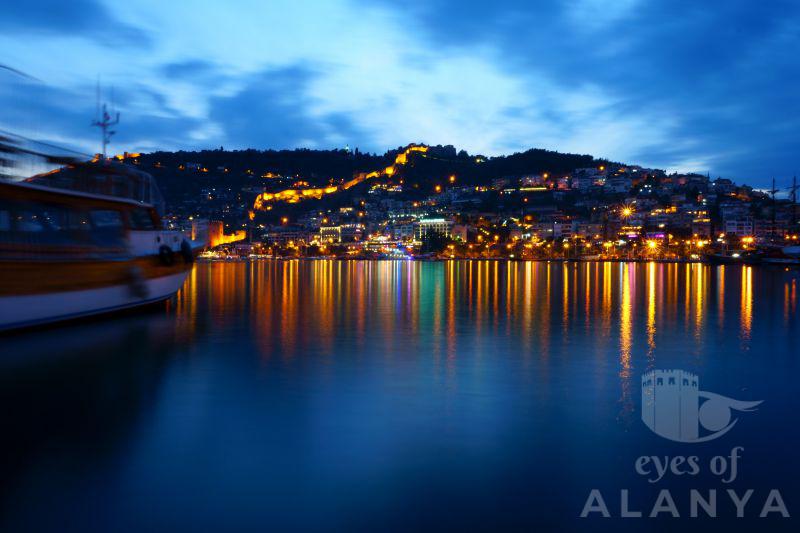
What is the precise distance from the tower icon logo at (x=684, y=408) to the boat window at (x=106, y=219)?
49.8 feet

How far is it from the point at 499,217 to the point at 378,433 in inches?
6125

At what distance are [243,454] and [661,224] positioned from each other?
15041 centimetres

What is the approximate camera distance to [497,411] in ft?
24.9

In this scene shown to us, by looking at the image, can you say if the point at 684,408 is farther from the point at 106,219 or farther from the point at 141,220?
the point at 141,220

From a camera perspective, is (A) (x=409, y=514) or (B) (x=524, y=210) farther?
(B) (x=524, y=210)

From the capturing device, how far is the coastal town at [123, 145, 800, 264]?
128m

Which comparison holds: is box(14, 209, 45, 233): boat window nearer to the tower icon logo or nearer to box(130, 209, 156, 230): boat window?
box(130, 209, 156, 230): boat window

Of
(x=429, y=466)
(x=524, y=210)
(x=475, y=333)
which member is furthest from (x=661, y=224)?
(x=429, y=466)

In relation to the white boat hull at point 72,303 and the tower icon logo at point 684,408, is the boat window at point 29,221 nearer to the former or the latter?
the white boat hull at point 72,303

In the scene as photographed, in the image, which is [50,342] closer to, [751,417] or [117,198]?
[117,198]

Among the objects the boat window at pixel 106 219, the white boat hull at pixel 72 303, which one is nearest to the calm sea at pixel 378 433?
the white boat hull at pixel 72 303

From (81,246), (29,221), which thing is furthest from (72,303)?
(29,221)

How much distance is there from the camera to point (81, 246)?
1542 centimetres

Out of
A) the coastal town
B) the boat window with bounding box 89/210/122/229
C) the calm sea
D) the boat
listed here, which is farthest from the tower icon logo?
the coastal town
